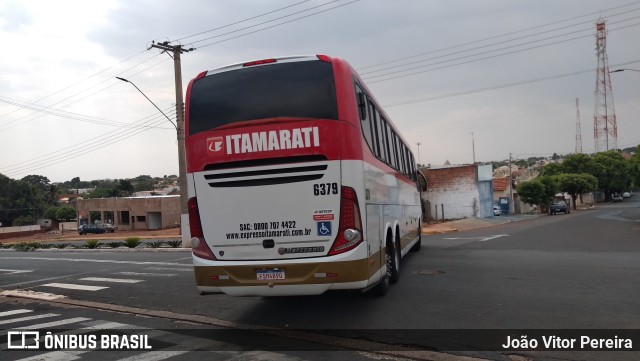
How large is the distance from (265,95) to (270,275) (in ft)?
8.26

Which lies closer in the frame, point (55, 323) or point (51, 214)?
point (55, 323)

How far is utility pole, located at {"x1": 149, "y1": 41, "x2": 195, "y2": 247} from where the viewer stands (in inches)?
957

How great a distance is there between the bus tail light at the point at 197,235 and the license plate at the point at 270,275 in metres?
0.84

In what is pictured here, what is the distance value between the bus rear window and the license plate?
2134 millimetres

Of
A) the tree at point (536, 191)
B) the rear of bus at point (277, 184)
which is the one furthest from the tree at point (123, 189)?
the rear of bus at point (277, 184)

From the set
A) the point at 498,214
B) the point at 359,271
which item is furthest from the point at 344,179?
the point at 498,214

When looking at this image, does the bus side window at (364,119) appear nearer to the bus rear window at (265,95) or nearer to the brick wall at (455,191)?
the bus rear window at (265,95)

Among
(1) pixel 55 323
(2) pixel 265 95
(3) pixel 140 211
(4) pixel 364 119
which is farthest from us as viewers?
(3) pixel 140 211

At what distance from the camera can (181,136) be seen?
24.8 meters

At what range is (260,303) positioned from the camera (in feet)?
30.6

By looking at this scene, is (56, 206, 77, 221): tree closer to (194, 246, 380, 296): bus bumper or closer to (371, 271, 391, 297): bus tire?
(371, 271, 391, 297): bus tire

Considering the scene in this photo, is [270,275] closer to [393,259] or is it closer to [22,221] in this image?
[393,259]

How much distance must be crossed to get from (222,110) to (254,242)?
1955 millimetres

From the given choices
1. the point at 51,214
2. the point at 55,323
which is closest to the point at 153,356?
the point at 55,323
